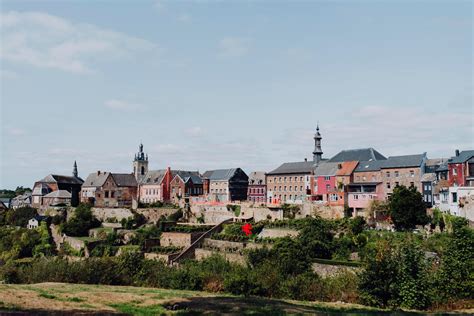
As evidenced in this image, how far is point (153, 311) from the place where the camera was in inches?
809

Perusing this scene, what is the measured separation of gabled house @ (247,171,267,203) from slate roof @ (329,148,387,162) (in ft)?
51.2

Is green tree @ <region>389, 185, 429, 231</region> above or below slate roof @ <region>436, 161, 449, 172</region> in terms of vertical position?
below

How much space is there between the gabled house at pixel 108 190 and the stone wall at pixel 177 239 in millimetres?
25259

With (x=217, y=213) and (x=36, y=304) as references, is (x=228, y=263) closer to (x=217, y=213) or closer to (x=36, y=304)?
(x=217, y=213)

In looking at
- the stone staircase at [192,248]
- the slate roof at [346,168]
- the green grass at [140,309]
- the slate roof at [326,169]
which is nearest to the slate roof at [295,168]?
the slate roof at [326,169]

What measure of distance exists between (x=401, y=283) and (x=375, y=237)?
47.8 feet

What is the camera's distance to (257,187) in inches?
2992

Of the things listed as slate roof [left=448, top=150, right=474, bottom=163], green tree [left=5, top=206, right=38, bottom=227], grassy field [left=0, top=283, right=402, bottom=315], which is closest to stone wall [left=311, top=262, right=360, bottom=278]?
grassy field [left=0, top=283, right=402, bottom=315]

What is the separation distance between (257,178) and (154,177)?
62.3 feet

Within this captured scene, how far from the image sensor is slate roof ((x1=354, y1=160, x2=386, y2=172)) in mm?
55750

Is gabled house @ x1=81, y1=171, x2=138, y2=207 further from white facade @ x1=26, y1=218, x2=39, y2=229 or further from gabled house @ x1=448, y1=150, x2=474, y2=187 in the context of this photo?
gabled house @ x1=448, y1=150, x2=474, y2=187

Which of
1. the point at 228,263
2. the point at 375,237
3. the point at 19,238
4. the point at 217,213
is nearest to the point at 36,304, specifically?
the point at 228,263

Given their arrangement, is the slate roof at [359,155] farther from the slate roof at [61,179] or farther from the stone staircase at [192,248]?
the slate roof at [61,179]

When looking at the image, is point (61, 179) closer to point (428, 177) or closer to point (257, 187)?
point (257, 187)
